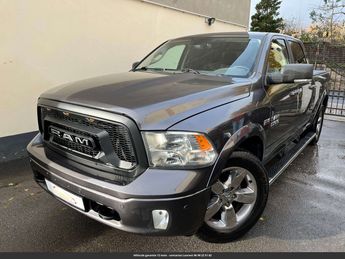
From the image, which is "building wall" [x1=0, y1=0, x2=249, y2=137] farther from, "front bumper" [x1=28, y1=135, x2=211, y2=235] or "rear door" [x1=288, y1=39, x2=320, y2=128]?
"rear door" [x1=288, y1=39, x2=320, y2=128]

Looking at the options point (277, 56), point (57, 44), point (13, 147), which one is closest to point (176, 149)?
point (277, 56)

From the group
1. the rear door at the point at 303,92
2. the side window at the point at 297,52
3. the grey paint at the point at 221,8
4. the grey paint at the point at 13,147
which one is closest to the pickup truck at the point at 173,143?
the rear door at the point at 303,92

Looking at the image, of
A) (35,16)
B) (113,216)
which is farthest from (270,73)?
(35,16)

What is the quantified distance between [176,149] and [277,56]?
212 cm

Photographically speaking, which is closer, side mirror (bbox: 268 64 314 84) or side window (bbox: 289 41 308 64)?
side mirror (bbox: 268 64 314 84)

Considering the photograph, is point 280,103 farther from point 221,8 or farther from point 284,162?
point 221,8

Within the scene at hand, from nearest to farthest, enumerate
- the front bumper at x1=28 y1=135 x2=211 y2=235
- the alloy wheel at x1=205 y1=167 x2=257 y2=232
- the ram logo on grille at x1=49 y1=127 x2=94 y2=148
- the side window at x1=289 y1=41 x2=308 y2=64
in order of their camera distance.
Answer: the front bumper at x1=28 y1=135 x2=211 y2=235 < the ram logo on grille at x1=49 y1=127 x2=94 y2=148 < the alloy wheel at x1=205 y1=167 x2=257 y2=232 < the side window at x1=289 y1=41 x2=308 y2=64

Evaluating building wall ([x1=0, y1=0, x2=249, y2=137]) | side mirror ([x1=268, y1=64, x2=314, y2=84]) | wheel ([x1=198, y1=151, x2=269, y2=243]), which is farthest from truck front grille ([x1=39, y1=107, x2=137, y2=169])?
building wall ([x1=0, y1=0, x2=249, y2=137])

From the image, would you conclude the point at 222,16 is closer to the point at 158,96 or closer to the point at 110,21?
the point at 110,21

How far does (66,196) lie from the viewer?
98.0 inches

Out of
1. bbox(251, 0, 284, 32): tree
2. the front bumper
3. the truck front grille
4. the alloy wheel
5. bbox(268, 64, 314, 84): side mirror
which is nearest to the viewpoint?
the front bumper

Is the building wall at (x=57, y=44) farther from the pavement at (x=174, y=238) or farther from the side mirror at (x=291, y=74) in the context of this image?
the side mirror at (x=291, y=74)

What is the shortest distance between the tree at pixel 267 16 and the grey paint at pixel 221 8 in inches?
834

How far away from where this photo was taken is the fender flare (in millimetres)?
2264
